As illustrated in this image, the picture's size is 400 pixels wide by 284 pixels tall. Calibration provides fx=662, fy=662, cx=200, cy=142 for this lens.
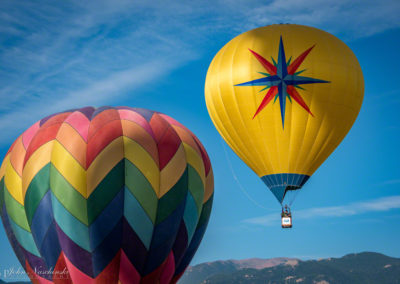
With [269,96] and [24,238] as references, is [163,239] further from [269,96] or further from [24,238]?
[269,96]

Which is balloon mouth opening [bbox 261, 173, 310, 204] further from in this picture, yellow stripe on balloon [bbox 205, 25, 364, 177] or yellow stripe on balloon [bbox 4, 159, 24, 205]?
yellow stripe on balloon [bbox 4, 159, 24, 205]

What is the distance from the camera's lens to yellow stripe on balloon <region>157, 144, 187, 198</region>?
1805cm

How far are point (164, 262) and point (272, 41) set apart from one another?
1051 centimetres

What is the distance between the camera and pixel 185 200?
18.7m

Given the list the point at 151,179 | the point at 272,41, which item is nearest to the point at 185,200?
the point at 151,179

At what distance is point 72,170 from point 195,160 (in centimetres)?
379

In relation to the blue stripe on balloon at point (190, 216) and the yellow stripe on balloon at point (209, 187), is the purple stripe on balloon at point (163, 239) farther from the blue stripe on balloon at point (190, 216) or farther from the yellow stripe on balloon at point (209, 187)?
the yellow stripe on balloon at point (209, 187)

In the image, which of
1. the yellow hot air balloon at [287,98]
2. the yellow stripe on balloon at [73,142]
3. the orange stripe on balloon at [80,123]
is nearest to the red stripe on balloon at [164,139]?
the orange stripe on balloon at [80,123]

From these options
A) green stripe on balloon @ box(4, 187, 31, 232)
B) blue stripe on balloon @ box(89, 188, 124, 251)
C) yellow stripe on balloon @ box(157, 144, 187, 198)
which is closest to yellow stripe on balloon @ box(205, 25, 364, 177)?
yellow stripe on balloon @ box(157, 144, 187, 198)

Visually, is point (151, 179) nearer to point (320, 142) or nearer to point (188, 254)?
point (188, 254)

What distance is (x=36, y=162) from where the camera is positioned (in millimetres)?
17938

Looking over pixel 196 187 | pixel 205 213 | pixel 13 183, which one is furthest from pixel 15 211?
pixel 205 213

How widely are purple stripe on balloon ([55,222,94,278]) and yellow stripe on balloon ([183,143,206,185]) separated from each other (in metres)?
3.93

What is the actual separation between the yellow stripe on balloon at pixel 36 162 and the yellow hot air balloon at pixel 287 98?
926cm
